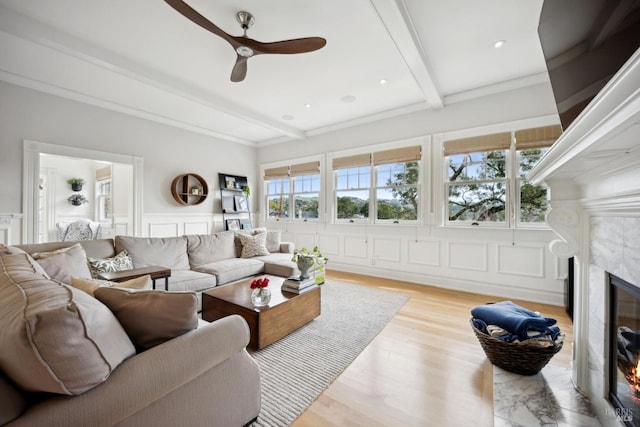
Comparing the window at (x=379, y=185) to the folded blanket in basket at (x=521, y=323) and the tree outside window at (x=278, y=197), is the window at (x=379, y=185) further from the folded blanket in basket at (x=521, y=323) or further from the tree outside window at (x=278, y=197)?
the folded blanket in basket at (x=521, y=323)

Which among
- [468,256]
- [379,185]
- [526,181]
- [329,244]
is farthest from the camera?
[329,244]

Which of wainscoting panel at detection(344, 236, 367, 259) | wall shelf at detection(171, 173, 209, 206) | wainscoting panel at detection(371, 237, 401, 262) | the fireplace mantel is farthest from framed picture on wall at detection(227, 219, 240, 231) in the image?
the fireplace mantel

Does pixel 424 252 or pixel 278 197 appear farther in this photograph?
pixel 278 197

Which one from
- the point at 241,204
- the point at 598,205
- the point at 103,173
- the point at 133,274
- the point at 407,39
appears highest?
the point at 407,39

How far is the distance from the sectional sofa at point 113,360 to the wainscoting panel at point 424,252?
323 cm

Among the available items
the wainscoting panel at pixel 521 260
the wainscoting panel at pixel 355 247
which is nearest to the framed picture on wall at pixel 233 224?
the wainscoting panel at pixel 355 247

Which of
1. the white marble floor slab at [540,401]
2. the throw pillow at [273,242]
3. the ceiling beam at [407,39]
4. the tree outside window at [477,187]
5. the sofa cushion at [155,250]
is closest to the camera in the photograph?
the white marble floor slab at [540,401]

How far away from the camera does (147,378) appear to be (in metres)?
0.89

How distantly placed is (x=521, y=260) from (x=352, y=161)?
9.43 feet

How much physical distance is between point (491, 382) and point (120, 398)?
203 cm

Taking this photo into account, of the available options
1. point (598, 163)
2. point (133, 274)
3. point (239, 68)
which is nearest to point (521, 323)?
point (598, 163)

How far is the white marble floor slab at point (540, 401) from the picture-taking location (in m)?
1.37

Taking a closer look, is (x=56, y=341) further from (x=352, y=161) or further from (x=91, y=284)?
(x=352, y=161)

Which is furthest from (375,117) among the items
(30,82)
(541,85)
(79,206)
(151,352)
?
(79,206)
